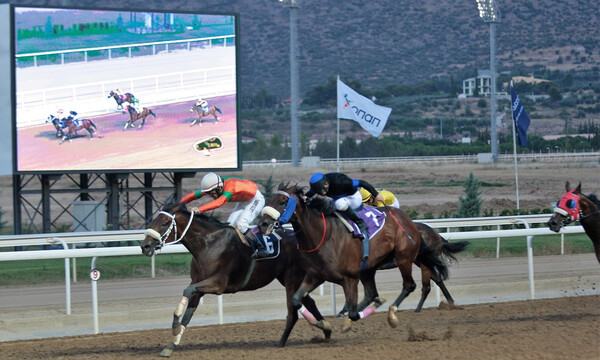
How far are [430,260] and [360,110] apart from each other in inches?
307

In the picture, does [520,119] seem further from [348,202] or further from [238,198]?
[238,198]

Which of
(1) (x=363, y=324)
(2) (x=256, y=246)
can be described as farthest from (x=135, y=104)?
(2) (x=256, y=246)

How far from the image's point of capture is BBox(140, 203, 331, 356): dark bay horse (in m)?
6.91

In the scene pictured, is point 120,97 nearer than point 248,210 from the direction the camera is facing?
No

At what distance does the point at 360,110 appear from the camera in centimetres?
1636

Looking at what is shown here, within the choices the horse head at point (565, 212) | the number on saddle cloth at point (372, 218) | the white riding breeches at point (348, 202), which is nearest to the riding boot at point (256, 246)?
the white riding breeches at point (348, 202)

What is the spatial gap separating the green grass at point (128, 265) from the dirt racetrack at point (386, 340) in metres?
3.79

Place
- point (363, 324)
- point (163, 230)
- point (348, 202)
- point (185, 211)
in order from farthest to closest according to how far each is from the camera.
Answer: point (363, 324) → point (348, 202) → point (185, 211) → point (163, 230)

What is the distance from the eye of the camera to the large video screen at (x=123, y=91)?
16.2 metres

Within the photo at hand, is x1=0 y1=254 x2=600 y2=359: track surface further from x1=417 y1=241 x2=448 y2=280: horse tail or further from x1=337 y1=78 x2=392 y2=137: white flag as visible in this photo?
x1=337 y1=78 x2=392 y2=137: white flag

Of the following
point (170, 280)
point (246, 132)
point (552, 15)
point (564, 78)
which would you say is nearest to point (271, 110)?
point (246, 132)

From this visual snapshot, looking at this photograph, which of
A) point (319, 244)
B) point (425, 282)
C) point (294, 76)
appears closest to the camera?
point (319, 244)

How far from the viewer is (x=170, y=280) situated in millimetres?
11602

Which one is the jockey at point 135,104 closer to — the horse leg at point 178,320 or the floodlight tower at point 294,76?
the horse leg at point 178,320
